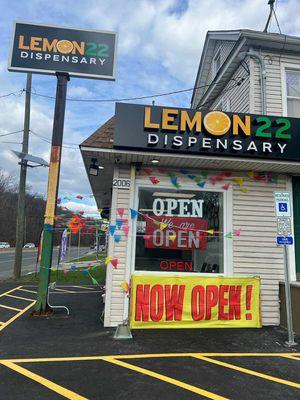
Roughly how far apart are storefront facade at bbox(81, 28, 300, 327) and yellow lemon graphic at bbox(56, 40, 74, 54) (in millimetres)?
2163

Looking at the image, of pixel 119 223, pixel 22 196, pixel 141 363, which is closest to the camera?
pixel 141 363

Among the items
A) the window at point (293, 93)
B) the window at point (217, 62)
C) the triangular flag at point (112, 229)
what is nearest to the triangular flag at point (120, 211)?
the triangular flag at point (112, 229)

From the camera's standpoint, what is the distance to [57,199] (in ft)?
26.5

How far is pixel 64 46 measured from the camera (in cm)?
838

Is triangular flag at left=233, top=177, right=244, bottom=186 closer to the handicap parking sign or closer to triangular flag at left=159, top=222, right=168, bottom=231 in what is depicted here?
the handicap parking sign

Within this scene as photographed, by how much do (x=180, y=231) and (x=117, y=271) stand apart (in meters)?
1.61

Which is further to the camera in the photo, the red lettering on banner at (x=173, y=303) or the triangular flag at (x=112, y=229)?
the triangular flag at (x=112, y=229)

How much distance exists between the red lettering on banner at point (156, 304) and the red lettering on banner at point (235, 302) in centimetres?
144

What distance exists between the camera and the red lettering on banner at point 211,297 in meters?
7.09

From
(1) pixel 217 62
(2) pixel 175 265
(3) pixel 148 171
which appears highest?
(1) pixel 217 62

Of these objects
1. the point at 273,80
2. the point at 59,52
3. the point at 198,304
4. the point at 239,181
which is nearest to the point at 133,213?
the point at 198,304

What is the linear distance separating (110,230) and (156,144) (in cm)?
201

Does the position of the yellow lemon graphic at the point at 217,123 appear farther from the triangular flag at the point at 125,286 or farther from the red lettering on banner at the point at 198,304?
the triangular flag at the point at 125,286

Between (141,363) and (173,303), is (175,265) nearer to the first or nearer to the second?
(173,303)
